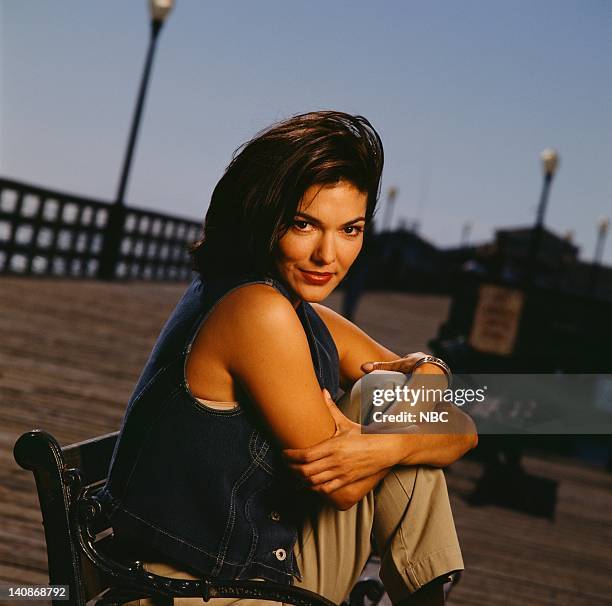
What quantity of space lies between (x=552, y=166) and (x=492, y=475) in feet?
42.2

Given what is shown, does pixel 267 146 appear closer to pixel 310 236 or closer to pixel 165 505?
pixel 310 236

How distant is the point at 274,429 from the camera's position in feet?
4.56

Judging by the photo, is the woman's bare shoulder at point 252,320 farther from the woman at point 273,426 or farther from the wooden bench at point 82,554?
the wooden bench at point 82,554

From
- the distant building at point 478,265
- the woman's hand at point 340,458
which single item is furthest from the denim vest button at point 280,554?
the distant building at point 478,265

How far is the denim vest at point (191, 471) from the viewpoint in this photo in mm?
1347

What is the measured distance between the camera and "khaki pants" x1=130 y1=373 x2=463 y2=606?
157 cm

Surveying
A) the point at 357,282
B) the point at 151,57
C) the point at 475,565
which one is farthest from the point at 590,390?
the point at 151,57

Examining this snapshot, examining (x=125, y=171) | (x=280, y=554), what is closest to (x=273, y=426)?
(x=280, y=554)

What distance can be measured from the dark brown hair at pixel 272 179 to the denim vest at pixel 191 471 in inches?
3.2

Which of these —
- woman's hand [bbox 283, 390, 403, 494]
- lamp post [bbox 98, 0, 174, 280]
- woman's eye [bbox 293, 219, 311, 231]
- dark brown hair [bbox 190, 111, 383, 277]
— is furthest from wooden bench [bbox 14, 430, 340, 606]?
lamp post [bbox 98, 0, 174, 280]

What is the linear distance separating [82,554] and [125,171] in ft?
37.9

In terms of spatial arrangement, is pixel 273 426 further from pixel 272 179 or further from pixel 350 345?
pixel 350 345

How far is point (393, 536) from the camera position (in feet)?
5.27

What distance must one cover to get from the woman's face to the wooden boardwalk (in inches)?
61.9
